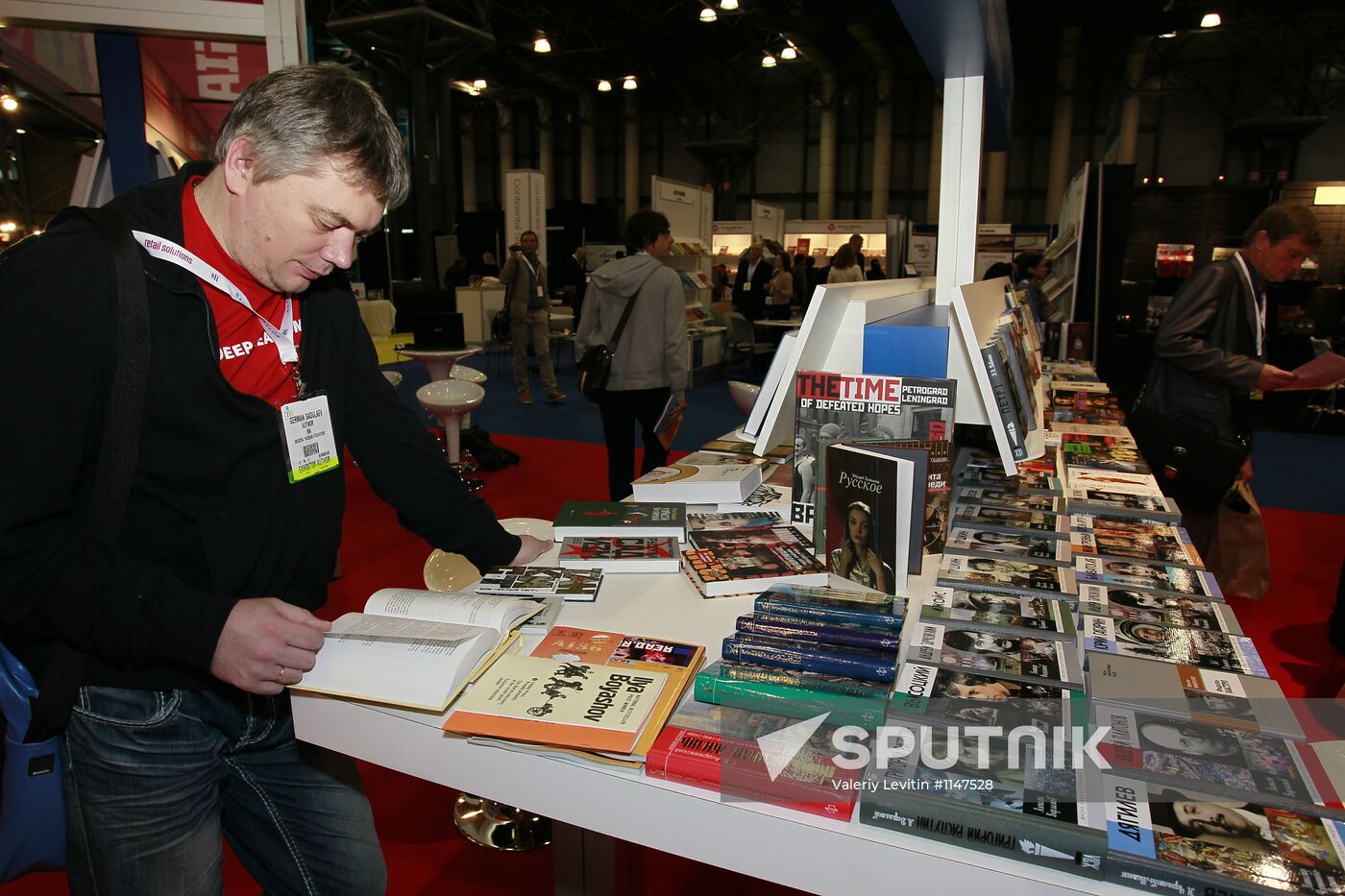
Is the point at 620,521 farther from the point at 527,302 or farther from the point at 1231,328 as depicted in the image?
the point at 527,302

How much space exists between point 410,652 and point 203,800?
0.39m

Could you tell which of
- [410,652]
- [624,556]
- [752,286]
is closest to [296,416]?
[410,652]

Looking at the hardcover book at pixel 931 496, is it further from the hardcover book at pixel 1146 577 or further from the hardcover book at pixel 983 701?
the hardcover book at pixel 983 701

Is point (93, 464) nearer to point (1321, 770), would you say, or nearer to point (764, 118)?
point (1321, 770)

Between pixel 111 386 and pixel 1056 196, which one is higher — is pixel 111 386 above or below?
below

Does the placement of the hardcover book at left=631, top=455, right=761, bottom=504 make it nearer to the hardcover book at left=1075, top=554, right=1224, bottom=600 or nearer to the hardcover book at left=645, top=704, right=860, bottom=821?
the hardcover book at left=1075, top=554, right=1224, bottom=600

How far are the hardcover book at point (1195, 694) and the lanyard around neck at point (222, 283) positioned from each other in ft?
3.85

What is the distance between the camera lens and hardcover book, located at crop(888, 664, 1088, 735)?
929 millimetres

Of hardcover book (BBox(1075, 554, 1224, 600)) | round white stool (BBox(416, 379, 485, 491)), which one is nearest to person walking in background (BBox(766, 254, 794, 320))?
round white stool (BBox(416, 379, 485, 491))

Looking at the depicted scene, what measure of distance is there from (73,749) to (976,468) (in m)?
1.99

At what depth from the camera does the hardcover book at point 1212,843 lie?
0.72 m

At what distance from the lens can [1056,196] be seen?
53.0 ft

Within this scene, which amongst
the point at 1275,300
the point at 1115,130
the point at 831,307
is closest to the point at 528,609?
the point at 831,307

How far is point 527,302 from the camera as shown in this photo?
770 centimetres
